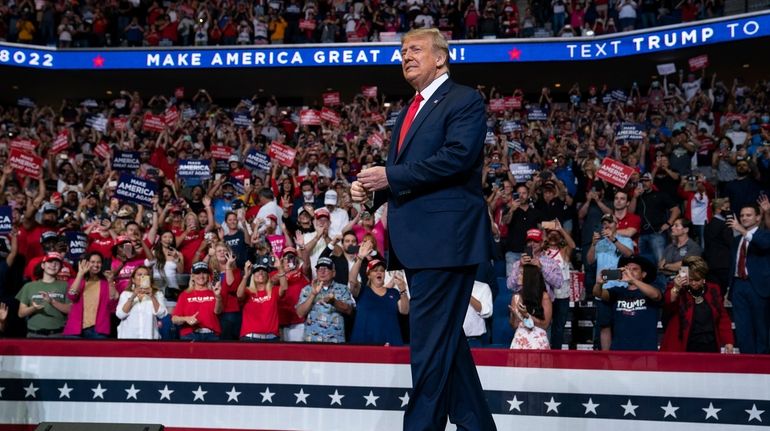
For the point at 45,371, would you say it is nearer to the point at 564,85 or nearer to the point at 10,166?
the point at 10,166

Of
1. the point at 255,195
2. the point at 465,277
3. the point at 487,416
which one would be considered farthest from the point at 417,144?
the point at 255,195

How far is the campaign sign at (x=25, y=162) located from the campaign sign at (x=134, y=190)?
7.69 feet

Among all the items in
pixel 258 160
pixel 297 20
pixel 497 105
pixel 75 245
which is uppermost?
pixel 297 20

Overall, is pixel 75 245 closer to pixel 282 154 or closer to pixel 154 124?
pixel 282 154

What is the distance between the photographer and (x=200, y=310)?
7.89 m

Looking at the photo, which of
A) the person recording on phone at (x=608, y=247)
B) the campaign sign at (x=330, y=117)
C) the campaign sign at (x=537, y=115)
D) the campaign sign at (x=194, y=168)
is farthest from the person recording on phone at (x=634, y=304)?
the campaign sign at (x=330, y=117)

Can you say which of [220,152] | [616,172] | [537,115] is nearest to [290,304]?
[616,172]

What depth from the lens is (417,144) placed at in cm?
324

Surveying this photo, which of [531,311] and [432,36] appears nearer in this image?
[432,36]

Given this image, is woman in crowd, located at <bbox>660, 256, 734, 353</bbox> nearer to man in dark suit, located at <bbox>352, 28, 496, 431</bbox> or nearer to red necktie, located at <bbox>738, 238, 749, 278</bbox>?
red necktie, located at <bbox>738, 238, 749, 278</bbox>

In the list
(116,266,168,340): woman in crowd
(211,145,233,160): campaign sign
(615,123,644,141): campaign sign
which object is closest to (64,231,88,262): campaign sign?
(116,266,168,340): woman in crowd

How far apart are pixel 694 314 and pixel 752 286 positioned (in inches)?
53.8

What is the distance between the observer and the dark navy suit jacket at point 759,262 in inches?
315

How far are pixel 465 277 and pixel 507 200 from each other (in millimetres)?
7946
